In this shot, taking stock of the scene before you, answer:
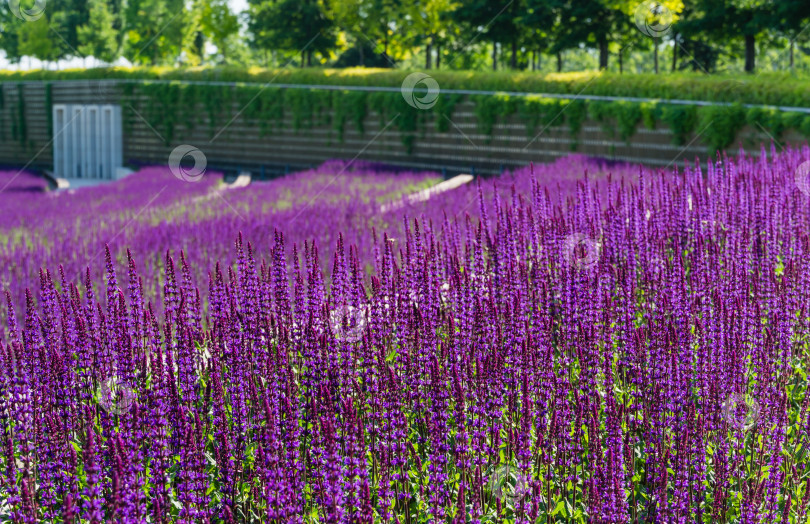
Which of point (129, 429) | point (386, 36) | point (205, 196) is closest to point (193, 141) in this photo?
point (386, 36)

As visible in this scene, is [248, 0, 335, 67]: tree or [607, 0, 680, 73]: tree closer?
[607, 0, 680, 73]: tree

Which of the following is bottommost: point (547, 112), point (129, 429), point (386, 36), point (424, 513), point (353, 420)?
point (424, 513)

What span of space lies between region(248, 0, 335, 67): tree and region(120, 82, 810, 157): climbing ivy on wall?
9.37 meters

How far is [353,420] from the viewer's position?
3.37 metres

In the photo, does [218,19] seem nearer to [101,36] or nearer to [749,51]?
Answer: [101,36]

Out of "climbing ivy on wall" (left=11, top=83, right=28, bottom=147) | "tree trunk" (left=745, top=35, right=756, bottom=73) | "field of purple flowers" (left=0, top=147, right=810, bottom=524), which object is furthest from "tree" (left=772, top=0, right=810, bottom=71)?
"climbing ivy on wall" (left=11, top=83, right=28, bottom=147)

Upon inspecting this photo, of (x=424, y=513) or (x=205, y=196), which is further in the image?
(x=205, y=196)

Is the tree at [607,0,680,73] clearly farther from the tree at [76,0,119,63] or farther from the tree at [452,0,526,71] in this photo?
the tree at [76,0,119,63]

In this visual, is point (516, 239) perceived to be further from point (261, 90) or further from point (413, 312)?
point (261, 90)

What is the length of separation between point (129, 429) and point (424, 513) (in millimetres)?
1457

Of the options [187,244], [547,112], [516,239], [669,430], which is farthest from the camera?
[547,112]

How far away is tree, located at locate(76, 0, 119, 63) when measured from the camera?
172ft

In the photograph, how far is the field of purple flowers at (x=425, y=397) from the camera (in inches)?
146

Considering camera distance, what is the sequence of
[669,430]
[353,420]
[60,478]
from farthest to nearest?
[669,430] < [60,478] < [353,420]
